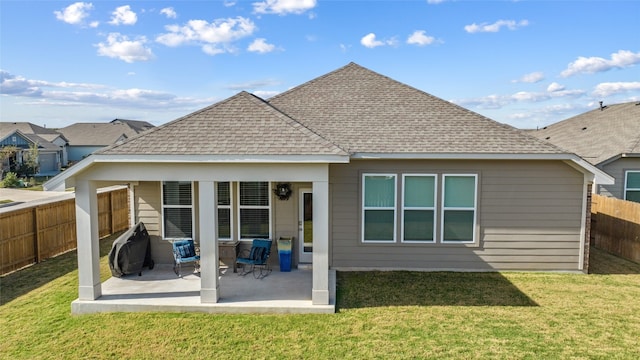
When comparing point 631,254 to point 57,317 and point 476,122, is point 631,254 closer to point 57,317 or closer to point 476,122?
point 476,122

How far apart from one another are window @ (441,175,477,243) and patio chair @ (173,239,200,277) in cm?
606

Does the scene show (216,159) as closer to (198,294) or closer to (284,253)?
(198,294)

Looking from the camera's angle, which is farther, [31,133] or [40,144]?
[31,133]

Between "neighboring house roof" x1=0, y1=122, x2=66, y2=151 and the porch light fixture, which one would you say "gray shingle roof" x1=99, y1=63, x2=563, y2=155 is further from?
"neighboring house roof" x1=0, y1=122, x2=66, y2=151

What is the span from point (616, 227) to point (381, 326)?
9228mm

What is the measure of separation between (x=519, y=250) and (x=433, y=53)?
1052 cm

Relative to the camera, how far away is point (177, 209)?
9.94 metres

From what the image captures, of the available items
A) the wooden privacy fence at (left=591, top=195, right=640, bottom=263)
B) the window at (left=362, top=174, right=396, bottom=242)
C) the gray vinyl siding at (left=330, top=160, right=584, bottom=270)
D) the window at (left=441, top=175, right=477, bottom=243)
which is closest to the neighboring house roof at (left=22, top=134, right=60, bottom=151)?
the gray vinyl siding at (left=330, top=160, right=584, bottom=270)

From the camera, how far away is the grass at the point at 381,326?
18.9 ft

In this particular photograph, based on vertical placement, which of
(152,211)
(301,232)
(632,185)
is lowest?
(301,232)

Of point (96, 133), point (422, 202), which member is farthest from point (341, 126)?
point (96, 133)

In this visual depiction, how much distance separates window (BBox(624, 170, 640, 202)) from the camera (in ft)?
44.3

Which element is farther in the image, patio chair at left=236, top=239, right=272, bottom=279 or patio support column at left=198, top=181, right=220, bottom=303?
patio chair at left=236, top=239, right=272, bottom=279

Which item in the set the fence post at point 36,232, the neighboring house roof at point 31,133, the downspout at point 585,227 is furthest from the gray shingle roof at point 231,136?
the neighboring house roof at point 31,133
